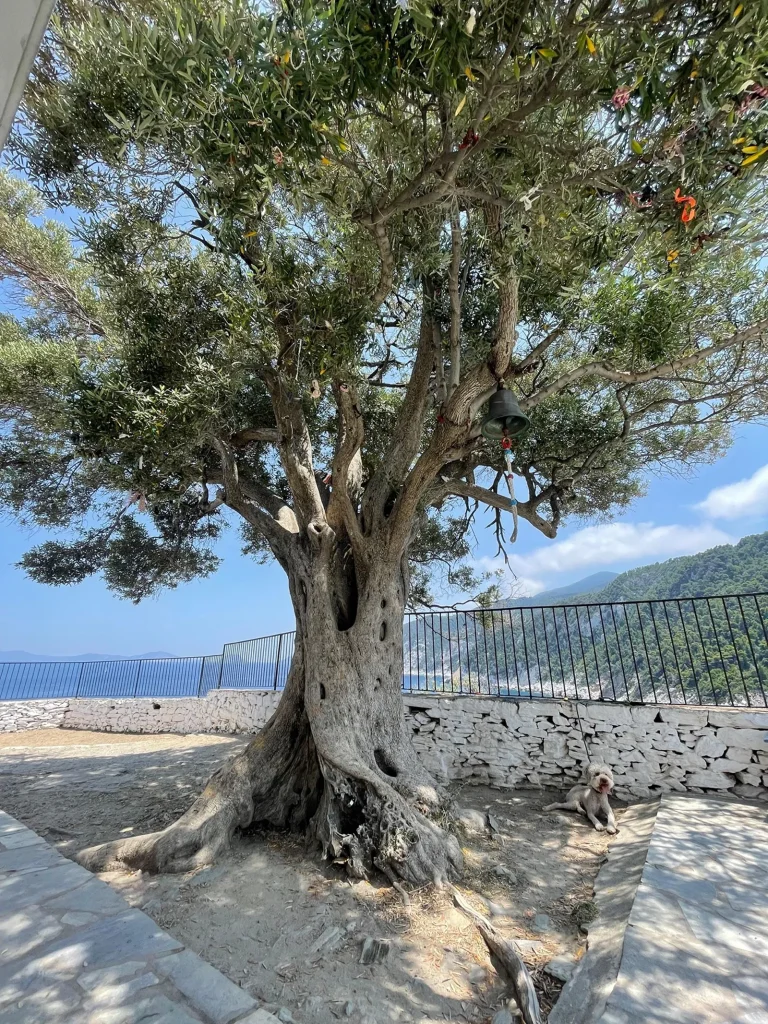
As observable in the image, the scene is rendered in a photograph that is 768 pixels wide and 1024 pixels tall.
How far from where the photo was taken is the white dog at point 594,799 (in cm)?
529

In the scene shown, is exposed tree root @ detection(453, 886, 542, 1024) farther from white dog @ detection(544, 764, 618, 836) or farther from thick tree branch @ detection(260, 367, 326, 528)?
thick tree branch @ detection(260, 367, 326, 528)

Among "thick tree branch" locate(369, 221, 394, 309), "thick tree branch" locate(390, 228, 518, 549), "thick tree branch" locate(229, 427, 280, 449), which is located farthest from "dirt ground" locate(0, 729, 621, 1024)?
"thick tree branch" locate(369, 221, 394, 309)

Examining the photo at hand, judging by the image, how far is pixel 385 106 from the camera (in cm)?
275

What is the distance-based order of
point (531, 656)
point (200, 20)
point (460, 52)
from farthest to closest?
point (531, 656), point (200, 20), point (460, 52)

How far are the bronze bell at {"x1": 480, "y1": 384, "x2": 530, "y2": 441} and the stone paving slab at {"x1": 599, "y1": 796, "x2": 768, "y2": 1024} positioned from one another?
3.33 m

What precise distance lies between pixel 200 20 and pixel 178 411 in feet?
8.71

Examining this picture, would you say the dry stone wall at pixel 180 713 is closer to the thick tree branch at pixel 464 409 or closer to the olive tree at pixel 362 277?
the olive tree at pixel 362 277

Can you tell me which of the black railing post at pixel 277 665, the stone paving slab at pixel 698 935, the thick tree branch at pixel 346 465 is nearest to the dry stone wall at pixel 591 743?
the stone paving slab at pixel 698 935

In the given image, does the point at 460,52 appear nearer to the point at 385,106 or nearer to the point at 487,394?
the point at 385,106

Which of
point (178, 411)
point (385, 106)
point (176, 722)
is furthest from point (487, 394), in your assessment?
point (176, 722)

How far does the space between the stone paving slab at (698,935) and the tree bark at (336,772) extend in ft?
5.24

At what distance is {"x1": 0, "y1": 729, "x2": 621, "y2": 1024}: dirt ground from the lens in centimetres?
271

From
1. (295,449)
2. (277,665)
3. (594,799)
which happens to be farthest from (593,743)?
(277,665)

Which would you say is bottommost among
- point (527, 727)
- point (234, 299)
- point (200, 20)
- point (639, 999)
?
point (639, 999)
